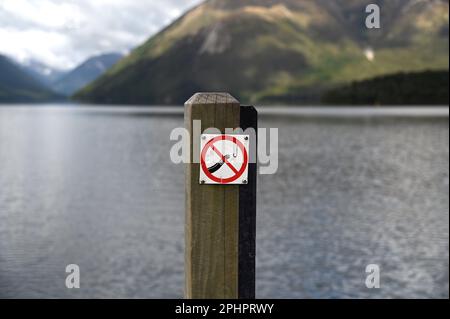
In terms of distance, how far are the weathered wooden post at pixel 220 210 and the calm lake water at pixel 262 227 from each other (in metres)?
25.7

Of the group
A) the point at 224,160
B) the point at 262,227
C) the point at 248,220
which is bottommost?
the point at 248,220

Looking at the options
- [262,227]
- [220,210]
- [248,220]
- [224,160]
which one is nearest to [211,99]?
[224,160]

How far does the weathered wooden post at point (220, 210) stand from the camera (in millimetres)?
4801

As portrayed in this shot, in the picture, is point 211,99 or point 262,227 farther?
point 262,227

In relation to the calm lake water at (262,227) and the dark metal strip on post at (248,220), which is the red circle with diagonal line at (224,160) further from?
the calm lake water at (262,227)

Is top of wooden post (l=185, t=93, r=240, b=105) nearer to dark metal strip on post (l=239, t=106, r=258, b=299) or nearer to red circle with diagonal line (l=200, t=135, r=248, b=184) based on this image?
dark metal strip on post (l=239, t=106, r=258, b=299)

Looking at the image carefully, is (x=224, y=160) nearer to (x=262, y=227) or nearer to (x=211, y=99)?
(x=211, y=99)

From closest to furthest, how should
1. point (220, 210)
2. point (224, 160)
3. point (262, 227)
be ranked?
1. point (224, 160)
2. point (220, 210)
3. point (262, 227)

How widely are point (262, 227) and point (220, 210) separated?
40.4 m

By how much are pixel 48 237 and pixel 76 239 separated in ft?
6.29

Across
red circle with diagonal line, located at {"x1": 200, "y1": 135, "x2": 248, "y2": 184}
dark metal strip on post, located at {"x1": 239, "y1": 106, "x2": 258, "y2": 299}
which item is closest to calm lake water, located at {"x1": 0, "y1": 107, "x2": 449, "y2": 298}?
dark metal strip on post, located at {"x1": 239, "y1": 106, "x2": 258, "y2": 299}

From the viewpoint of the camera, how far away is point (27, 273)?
3341cm

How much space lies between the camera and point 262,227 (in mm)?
44938
